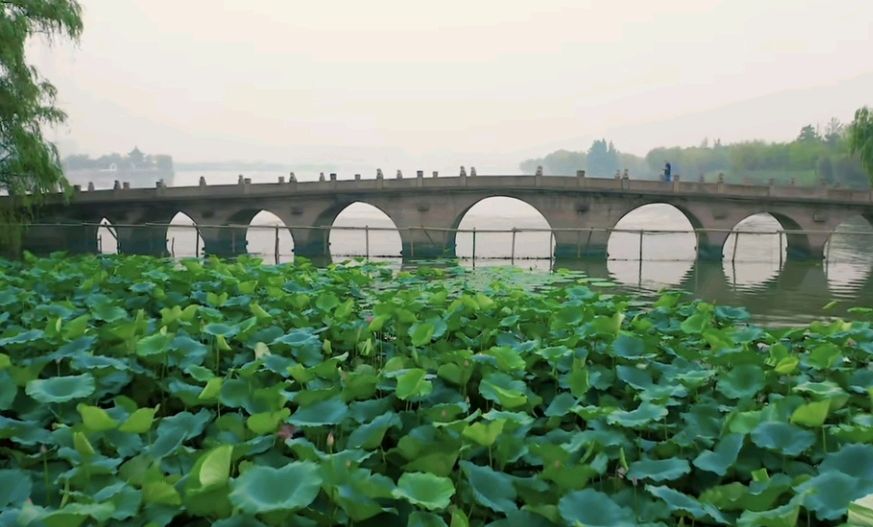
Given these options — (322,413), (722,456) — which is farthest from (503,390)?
(722,456)

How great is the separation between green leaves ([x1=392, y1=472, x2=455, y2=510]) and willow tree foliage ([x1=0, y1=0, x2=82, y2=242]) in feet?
49.9

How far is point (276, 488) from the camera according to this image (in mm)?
1745

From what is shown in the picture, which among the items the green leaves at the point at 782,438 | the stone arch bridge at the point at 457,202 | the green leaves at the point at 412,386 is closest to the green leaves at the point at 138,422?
the green leaves at the point at 412,386

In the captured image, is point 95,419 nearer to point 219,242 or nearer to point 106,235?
point 219,242

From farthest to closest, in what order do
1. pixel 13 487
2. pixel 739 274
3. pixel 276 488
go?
pixel 739 274, pixel 13 487, pixel 276 488

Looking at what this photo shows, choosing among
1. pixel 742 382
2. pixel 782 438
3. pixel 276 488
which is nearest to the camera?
pixel 276 488

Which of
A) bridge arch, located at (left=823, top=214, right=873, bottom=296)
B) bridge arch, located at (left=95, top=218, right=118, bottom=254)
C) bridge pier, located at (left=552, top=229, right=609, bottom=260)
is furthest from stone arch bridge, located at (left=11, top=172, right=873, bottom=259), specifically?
bridge arch, located at (left=823, top=214, right=873, bottom=296)

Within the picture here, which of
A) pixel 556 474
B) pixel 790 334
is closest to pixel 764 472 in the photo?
pixel 556 474

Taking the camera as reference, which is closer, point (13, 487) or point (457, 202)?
point (13, 487)

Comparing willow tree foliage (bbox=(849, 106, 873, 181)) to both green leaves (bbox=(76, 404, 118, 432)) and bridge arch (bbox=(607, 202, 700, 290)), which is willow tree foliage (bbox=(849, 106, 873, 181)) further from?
green leaves (bbox=(76, 404, 118, 432))

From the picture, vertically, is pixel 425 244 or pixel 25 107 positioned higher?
pixel 25 107

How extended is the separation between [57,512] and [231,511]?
15.1 inches

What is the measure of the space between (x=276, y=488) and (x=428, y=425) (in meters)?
0.76

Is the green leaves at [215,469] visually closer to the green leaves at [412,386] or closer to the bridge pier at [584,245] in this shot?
the green leaves at [412,386]
